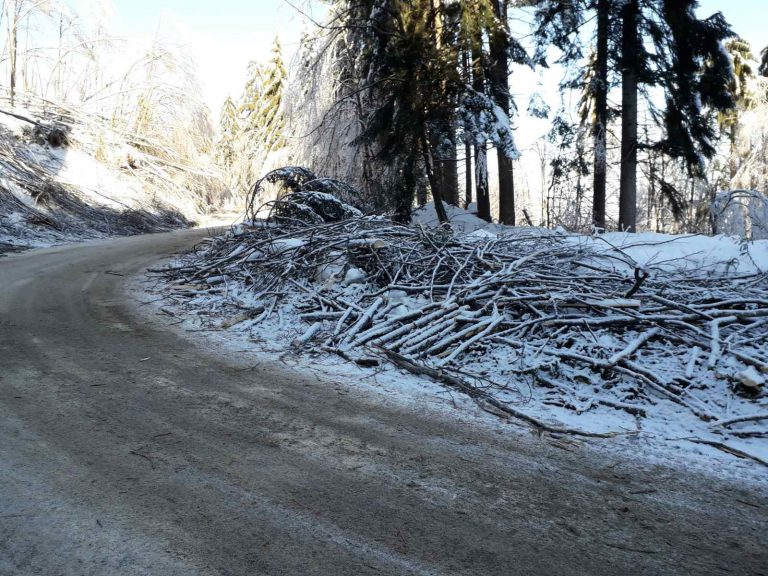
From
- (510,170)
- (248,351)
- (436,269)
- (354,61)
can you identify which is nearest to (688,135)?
(510,170)

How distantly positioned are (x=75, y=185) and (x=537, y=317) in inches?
612

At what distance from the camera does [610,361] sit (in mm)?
3715

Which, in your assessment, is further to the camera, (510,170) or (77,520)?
(510,170)

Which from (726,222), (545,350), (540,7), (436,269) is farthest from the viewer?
(540,7)

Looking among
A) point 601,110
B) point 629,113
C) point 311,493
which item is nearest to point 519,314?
point 311,493

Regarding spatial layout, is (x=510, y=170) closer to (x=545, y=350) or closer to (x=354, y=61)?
(x=354, y=61)

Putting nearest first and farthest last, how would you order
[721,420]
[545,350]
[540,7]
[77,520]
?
1. [77,520]
2. [721,420]
3. [545,350]
4. [540,7]

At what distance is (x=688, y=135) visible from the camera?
37.8ft

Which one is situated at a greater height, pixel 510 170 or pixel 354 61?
pixel 354 61

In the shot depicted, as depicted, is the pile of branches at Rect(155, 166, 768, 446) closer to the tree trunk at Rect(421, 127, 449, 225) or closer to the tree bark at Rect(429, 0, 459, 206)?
the tree trunk at Rect(421, 127, 449, 225)

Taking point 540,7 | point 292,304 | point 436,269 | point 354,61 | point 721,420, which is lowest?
point 721,420

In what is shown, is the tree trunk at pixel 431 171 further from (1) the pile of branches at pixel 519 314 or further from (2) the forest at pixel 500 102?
(1) the pile of branches at pixel 519 314

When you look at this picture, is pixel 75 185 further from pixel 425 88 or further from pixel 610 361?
pixel 610 361

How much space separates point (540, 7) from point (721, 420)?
12654 mm
